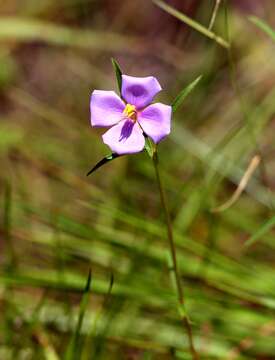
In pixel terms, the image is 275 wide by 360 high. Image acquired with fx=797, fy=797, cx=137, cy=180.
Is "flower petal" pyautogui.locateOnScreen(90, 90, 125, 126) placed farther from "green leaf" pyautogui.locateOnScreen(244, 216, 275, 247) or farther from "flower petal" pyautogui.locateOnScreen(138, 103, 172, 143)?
"green leaf" pyautogui.locateOnScreen(244, 216, 275, 247)

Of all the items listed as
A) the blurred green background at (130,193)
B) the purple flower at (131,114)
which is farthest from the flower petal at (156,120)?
the blurred green background at (130,193)

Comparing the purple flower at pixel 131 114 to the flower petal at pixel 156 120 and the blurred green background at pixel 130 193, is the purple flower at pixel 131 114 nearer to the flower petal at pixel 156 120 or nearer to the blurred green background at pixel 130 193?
the flower petal at pixel 156 120

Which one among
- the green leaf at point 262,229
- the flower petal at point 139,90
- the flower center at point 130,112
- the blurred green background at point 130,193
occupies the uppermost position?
the blurred green background at point 130,193

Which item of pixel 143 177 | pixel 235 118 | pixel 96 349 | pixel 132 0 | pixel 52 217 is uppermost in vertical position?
pixel 132 0

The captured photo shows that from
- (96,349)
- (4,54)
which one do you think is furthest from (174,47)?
(96,349)

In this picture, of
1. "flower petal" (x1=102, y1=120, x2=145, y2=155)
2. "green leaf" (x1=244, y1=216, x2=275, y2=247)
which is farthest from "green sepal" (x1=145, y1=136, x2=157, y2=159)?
"green leaf" (x1=244, y1=216, x2=275, y2=247)

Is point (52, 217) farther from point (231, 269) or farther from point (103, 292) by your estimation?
point (231, 269)
